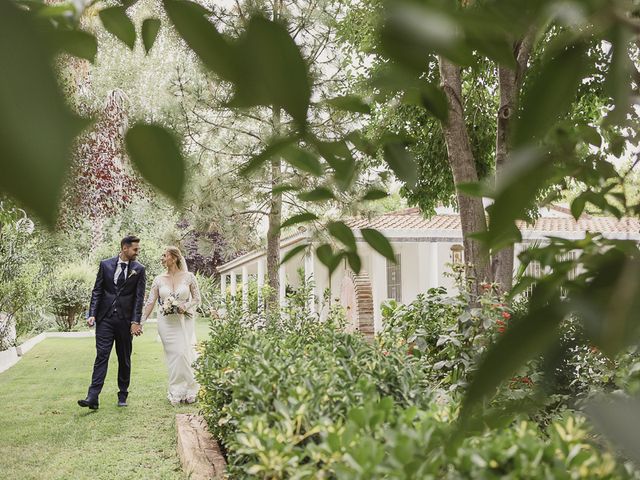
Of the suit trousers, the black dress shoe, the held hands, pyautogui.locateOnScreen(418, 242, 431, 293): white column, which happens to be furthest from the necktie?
pyautogui.locateOnScreen(418, 242, 431, 293): white column

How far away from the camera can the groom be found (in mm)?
7773

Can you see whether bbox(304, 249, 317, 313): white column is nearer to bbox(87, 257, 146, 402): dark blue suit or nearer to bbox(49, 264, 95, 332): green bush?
bbox(87, 257, 146, 402): dark blue suit

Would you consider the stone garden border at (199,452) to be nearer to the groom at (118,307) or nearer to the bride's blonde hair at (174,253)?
the groom at (118,307)

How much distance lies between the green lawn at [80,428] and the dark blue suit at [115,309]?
56 cm

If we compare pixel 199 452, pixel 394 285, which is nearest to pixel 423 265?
pixel 394 285

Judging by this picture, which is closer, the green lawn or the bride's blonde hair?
the green lawn

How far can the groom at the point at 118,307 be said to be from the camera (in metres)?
7.77

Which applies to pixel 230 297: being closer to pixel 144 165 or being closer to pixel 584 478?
pixel 584 478

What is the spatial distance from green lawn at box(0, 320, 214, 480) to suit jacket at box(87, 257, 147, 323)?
3.30 feet

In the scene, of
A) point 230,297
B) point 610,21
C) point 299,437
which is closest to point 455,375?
point 299,437

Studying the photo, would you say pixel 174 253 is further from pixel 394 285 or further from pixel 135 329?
pixel 394 285

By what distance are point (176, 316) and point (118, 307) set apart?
732 millimetres

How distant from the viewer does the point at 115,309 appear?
794 cm

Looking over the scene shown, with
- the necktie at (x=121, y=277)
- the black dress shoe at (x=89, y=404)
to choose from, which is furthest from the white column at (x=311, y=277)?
the black dress shoe at (x=89, y=404)
